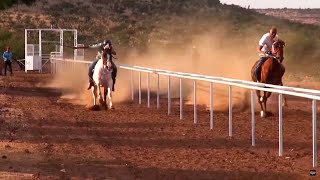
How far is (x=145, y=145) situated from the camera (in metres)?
15.6

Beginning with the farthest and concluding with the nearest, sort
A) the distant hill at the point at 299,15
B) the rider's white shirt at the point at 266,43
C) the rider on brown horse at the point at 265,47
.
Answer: the distant hill at the point at 299,15 < the rider's white shirt at the point at 266,43 < the rider on brown horse at the point at 265,47

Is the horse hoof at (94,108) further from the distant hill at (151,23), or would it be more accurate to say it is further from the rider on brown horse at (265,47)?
the distant hill at (151,23)

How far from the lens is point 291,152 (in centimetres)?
1437

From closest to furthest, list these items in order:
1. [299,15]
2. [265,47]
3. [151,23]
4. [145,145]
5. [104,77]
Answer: [145,145] → [265,47] → [104,77] → [151,23] → [299,15]

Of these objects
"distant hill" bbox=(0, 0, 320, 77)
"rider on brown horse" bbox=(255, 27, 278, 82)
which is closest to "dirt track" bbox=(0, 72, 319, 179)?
"rider on brown horse" bbox=(255, 27, 278, 82)

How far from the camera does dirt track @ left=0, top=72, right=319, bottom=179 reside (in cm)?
1246

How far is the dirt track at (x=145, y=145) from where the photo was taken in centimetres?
1246

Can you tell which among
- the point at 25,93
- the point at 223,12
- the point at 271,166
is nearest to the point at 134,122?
the point at 271,166

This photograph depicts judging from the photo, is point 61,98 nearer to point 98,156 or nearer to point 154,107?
point 154,107

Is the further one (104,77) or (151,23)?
(151,23)

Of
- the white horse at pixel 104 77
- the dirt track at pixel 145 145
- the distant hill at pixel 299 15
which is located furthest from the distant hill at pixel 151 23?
the dirt track at pixel 145 145

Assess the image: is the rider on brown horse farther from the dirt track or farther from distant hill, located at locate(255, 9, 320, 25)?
distant hill, located at locate(255, 9, 320, 25)

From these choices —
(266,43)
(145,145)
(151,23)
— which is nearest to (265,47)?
(266,43)

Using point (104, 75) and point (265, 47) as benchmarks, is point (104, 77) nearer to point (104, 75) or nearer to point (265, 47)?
point (104, 75)
